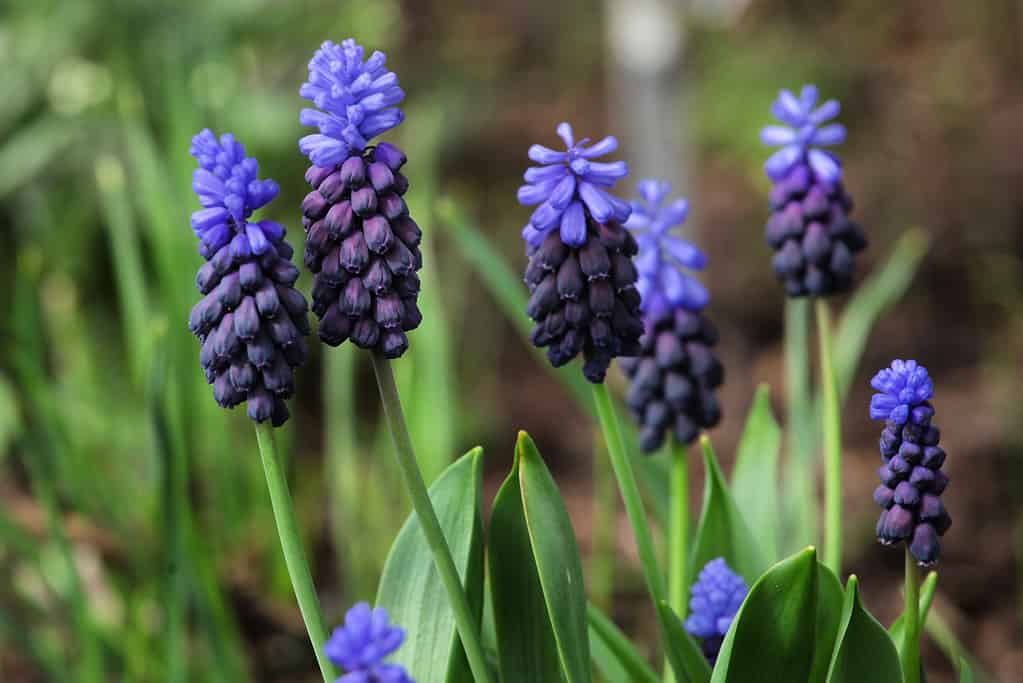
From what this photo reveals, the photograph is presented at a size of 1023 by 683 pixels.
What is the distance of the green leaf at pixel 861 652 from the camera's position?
4.66ft

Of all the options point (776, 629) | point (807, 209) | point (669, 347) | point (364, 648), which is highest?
point (807, 209)

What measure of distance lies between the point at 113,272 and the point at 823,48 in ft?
15.3

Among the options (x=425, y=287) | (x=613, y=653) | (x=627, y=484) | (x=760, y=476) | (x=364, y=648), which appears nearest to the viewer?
(x=364, y=648)

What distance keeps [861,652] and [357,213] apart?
83cm

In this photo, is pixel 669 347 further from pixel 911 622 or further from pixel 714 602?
pixel 911 622

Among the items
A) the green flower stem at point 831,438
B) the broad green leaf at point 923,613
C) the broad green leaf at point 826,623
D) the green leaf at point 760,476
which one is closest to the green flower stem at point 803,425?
the green leaf at point 760,476

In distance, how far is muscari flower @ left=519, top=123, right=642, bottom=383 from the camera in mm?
1505

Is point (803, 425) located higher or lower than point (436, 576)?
higher

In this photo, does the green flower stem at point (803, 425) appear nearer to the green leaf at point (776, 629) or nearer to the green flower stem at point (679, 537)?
the green flower stem at point (679, 537)

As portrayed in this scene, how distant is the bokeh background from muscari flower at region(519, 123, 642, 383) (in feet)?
2.78

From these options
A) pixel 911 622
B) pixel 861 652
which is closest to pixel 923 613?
pixel 911 622

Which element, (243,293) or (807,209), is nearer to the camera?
(243,293)

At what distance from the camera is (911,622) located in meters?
1.54

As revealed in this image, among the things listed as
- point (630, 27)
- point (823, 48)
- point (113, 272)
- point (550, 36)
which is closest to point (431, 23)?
point (550, 36)
